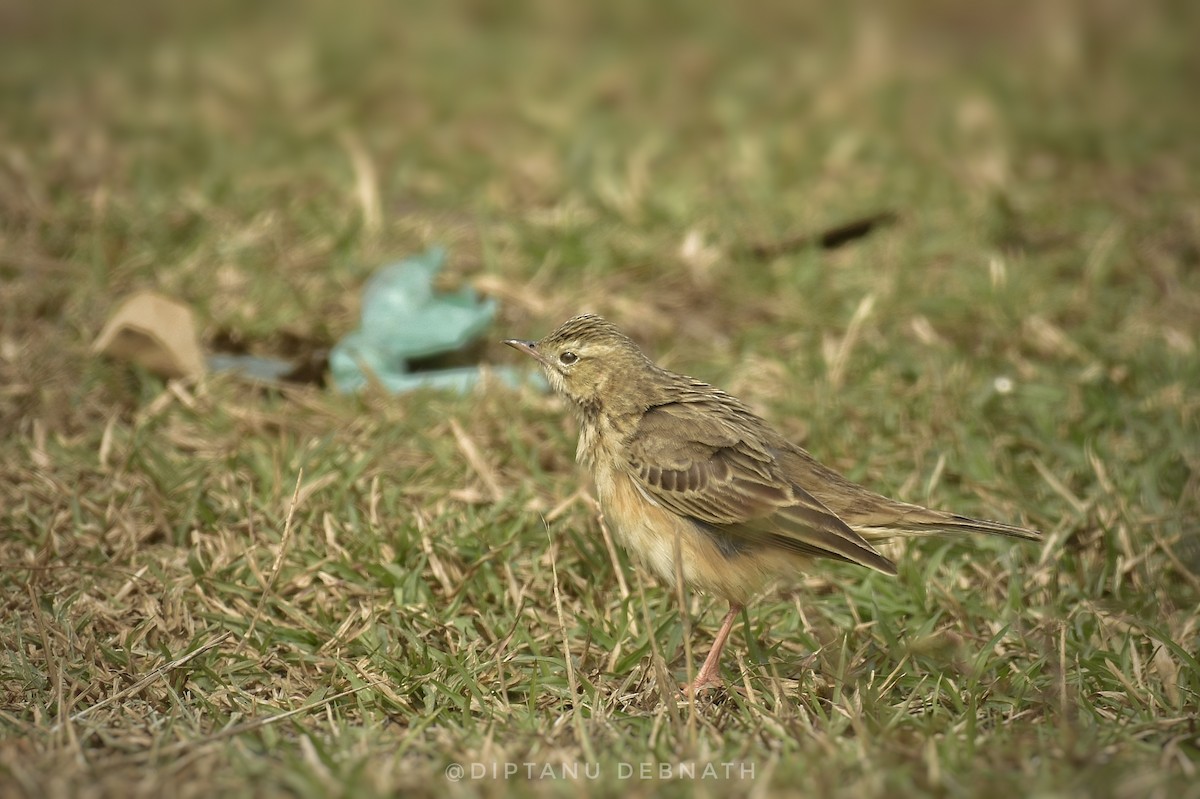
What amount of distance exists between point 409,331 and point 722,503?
95.3 inches

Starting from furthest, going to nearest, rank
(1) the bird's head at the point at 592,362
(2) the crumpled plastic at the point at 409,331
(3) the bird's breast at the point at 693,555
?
(2) the crumpled plastic at the point at 409,331, (1) the bird's head at the point at 592,362, (3) the bird's breast at the point at 693,555

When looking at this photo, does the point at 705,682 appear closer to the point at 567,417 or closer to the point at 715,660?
the point at 715,660

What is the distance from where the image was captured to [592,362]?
17.4 feet

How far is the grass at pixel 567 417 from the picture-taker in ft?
13.4

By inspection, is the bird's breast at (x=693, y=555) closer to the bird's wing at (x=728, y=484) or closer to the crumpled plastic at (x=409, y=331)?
the bird's wing at (x=728, y=484)

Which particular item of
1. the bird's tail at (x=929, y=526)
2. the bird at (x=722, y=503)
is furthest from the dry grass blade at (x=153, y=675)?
the bird's tail at (x=929, y=526)

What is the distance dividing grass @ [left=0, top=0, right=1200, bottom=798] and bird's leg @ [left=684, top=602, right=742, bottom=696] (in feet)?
0.32

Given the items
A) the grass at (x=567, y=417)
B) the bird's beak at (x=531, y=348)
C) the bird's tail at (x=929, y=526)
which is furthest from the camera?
the bird's beak at (x=531, y=348)

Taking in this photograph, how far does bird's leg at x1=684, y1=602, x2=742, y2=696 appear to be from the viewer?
4.63 meters

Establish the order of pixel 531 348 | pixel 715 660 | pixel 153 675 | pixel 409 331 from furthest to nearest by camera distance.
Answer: pixel 409 331 < pixel 531 348 < pixel 715 660 < pixel 153 675

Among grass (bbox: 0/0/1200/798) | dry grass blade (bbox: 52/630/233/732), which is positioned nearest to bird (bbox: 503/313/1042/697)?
grass (bbox: 0/0/1200/798)

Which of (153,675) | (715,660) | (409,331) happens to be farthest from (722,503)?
(409,331)

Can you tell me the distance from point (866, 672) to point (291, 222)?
4541mm

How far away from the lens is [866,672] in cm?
470
